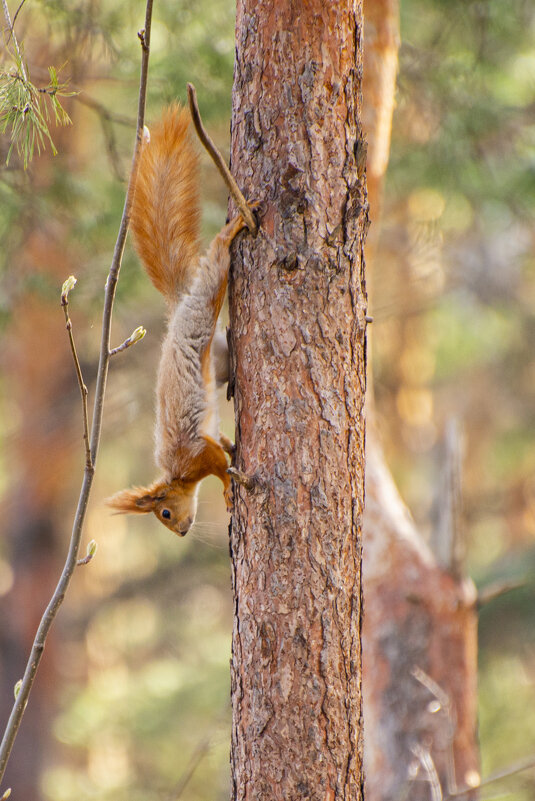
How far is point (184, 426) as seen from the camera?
2398mm

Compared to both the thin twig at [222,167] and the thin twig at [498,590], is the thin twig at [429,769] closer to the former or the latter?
the thin twig at [498,590]

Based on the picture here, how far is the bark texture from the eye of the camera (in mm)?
1660

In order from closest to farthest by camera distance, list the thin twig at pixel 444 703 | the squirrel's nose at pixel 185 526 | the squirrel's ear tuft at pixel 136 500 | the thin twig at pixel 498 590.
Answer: the squirrel's ear tuft at pixel 136 500 → the squirrel's nose at pixel 185 526 → the thin twig at pixel 444 703 → the thin twig at pixel 498 590

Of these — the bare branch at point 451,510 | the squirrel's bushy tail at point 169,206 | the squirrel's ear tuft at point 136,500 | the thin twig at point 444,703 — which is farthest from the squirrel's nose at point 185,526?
the bare branch at point 451,510

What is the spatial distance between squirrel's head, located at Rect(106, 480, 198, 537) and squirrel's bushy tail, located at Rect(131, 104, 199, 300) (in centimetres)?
60

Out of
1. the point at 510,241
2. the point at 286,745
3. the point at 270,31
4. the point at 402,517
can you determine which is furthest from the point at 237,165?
the point at 510,241

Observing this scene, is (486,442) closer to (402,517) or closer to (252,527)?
(402,517)

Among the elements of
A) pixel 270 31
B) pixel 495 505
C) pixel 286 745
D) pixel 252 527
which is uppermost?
pixel 495 505

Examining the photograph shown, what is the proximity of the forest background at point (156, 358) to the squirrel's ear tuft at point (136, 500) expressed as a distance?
143mm

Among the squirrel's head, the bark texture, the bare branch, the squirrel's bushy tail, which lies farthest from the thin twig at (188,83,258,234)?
the bare branch

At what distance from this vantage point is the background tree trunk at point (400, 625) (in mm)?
3693

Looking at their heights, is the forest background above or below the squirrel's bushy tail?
above

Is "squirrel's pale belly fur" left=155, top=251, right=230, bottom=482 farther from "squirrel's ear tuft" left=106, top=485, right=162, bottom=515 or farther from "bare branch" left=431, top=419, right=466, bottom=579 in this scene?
"bare branch" left=431, top=419, right=466, bottom=579

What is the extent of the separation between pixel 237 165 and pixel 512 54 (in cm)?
398
